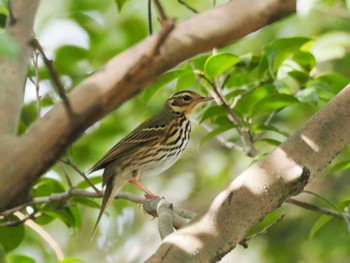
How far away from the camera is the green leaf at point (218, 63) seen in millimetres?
4172

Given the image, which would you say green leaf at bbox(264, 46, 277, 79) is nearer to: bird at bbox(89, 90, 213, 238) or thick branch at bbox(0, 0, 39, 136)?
bird at bbox(89, 90, 213, 238)

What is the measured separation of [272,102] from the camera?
4387 mm

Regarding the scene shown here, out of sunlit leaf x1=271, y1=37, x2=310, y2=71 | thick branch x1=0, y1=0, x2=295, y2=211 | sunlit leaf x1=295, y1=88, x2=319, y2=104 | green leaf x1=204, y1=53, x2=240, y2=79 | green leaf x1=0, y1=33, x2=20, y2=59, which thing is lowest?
sunlit leaf x1=295, y1=88, x2=319, y2=104

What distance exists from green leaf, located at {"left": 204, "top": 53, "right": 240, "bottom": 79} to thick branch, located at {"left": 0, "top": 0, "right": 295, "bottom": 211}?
227 cm

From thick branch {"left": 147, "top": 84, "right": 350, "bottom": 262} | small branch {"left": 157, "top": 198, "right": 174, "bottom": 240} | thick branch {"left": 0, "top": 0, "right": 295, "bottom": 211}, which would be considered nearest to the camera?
thick branch {"left": 0, "top": 0, "right": 295, "bottom": 211}

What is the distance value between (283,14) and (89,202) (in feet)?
9.51

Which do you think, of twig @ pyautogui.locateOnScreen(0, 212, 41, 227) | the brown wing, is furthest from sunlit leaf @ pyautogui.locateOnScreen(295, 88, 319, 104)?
twig @ pyautogui.locateOnScreen(0, 212, 41, 227)

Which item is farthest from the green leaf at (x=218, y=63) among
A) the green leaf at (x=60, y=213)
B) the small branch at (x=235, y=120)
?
the green leaf at (x=60, y=213)

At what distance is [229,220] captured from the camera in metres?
2.94

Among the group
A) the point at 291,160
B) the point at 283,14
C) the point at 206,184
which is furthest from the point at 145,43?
the point at 206,184

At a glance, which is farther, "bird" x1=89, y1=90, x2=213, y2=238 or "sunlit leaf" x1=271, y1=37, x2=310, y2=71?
"bird" x1=89, y1=90, x2=213, y2=238

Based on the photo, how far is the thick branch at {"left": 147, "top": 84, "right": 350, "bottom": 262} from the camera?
2.83m

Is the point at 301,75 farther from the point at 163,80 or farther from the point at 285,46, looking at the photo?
the point at 163,80

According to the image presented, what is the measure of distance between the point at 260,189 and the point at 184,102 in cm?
286
